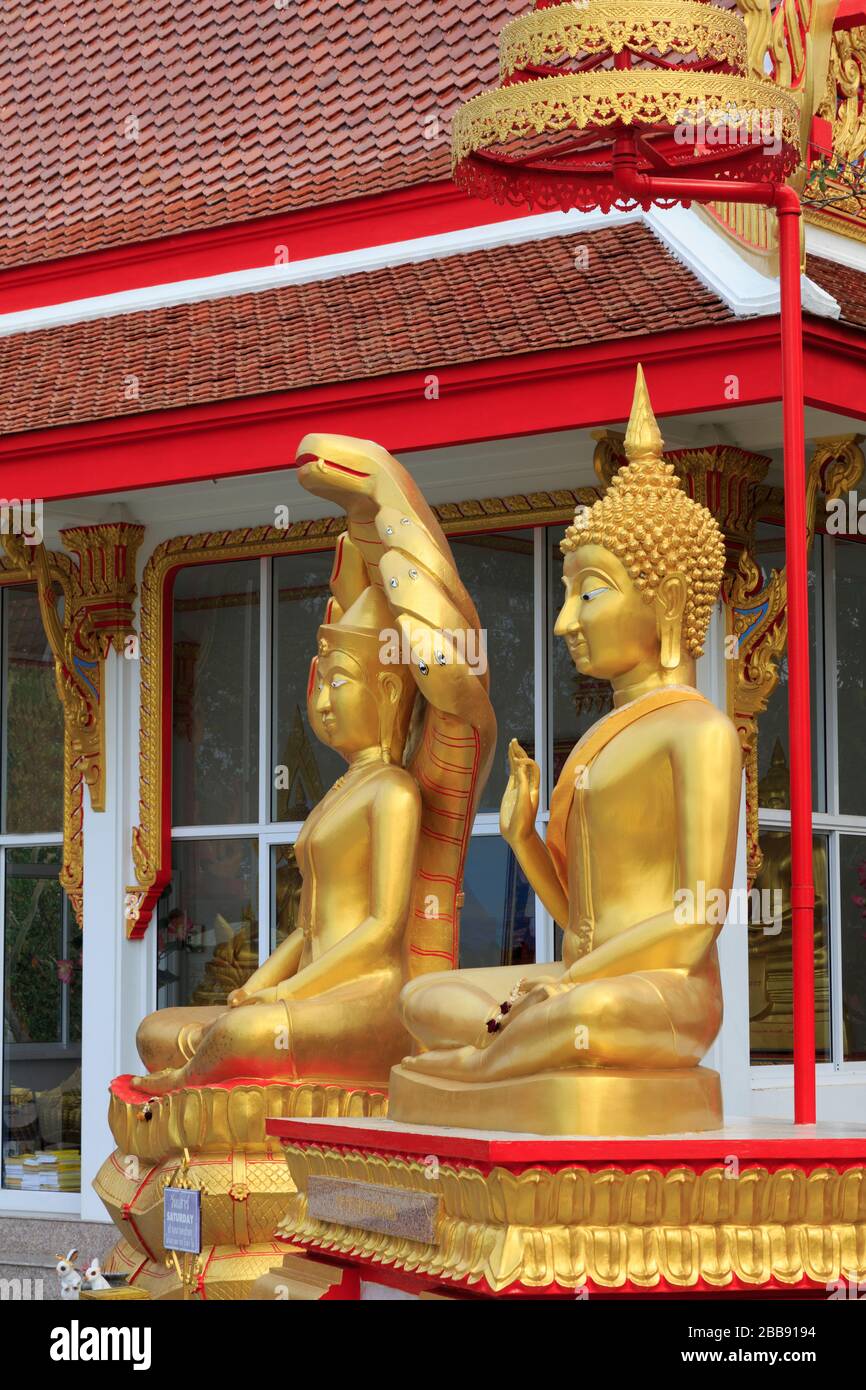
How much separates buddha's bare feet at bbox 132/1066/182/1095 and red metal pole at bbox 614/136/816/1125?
2659 millimetres

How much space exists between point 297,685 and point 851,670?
254 centimetres

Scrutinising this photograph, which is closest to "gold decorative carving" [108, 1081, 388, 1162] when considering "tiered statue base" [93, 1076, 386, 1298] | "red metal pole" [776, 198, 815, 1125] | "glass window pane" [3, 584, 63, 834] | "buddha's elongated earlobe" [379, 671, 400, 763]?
"tiered statue base" [93, 1076, 386, 1298]

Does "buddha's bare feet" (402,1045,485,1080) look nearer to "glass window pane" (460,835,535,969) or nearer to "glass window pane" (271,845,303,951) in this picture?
"glass window pane" (460,835,535,969)

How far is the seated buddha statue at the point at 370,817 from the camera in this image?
6.60 metres

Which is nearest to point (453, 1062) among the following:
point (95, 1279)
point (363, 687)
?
point (363, 687)

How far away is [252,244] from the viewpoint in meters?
9.86

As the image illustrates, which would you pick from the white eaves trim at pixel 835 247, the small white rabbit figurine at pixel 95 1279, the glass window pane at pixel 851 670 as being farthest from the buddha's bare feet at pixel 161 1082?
the white eaves trim at pixel 835 247

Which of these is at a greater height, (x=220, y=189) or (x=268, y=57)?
(x=268, y=57)

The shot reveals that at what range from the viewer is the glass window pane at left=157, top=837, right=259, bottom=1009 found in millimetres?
10203

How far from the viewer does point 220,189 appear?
10195 mm

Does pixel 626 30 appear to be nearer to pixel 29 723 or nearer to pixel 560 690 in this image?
pixel 560 690

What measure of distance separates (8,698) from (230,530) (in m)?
1.78

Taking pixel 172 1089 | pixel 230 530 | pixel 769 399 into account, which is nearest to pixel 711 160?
pixel 769 399

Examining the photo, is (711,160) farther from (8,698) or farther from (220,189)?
(8,698)
